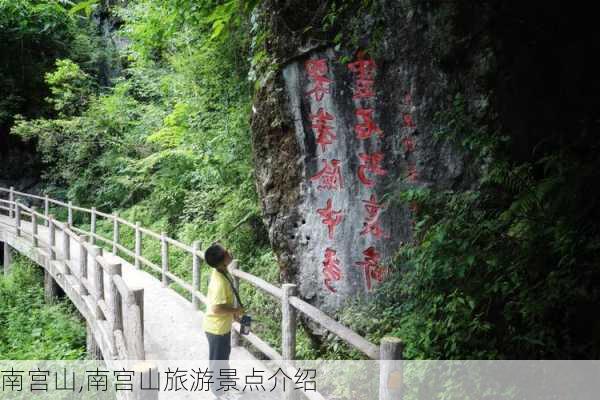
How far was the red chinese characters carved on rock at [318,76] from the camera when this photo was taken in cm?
535

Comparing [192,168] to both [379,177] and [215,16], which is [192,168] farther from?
[379,177]

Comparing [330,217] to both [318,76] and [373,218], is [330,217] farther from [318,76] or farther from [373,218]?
[318,76]

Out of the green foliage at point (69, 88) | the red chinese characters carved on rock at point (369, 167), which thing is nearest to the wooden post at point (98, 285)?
the red chinese characters carved on rock at point (369, 167)

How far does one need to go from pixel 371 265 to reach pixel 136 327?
248cm

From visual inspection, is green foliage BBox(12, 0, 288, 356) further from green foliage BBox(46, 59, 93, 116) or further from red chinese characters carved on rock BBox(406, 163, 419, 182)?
red chinese characters carved on rock BBox(406, 163, 419, 182)

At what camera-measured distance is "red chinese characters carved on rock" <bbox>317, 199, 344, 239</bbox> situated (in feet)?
17.4

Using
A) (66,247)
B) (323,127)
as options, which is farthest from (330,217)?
(66,247)

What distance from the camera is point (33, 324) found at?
30.8 ft

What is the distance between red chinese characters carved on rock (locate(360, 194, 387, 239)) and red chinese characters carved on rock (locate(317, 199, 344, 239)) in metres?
0.30

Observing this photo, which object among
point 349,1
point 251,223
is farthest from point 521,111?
point 251,223

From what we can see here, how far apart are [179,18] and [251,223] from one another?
148 inches

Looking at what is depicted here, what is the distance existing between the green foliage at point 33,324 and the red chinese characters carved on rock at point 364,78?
6234mm

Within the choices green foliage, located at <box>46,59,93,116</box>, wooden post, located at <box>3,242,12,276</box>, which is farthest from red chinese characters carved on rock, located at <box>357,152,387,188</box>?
green foliage, located at <box>46,59,93,116</box>

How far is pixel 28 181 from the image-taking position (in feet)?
61.2
